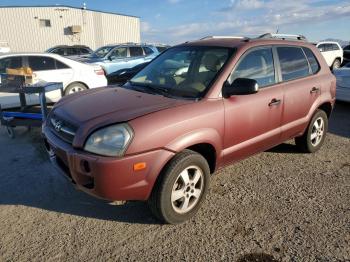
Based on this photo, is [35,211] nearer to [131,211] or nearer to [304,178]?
[131,211]

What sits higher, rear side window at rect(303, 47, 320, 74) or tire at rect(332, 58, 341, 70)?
rear side window at rect(303, 47, 320, 74)

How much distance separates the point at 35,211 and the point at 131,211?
3.37 feet

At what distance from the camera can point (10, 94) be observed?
24.6ft

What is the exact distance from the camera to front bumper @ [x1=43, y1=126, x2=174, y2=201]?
273 centimetres

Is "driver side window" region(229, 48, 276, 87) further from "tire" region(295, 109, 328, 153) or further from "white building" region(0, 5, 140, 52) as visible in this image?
"white building" region(0, 5, 140, 52)

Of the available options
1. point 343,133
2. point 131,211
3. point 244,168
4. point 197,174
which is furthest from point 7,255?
point 343,133

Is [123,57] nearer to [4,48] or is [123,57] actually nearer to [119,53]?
[119,53]

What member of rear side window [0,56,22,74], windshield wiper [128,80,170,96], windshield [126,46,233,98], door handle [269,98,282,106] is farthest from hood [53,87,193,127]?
rear side window [0,56,22,74]

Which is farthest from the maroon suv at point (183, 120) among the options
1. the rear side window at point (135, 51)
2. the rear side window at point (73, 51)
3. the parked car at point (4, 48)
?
the parked car at point (4, 48)

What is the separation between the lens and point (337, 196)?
388 cm

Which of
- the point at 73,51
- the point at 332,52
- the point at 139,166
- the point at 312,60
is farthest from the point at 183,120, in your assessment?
the point at 73,51

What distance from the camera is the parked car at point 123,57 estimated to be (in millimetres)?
12445

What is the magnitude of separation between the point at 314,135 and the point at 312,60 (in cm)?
115

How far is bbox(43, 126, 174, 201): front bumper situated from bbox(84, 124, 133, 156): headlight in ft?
0.19
